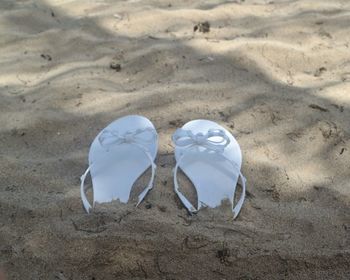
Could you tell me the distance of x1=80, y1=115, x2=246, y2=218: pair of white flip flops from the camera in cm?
151

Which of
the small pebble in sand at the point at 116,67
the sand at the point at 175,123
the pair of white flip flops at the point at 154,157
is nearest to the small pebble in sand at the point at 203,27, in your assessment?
the sand at the point at 175,123

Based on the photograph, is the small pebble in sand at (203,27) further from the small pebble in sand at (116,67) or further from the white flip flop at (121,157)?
the white flip flop at (121,157)

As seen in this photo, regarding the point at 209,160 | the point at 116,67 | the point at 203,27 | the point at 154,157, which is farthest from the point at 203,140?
the point at 203,27

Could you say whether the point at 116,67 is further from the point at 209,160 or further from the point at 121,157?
the point at 209,160

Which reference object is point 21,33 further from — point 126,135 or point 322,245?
point 322,245

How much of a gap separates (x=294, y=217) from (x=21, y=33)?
1608mm

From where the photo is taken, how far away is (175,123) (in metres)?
1.75

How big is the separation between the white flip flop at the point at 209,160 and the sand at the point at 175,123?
5 cm

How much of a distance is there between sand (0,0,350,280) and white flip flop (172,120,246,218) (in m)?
0.05

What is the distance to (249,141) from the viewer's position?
1.66 m

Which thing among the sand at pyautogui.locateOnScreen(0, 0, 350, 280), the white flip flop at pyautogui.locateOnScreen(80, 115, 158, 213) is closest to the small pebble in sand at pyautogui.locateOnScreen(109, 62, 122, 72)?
the sand at pyautogui.locateOnScreen(0, 0, 350, 280)

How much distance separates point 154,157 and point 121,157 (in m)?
0.12

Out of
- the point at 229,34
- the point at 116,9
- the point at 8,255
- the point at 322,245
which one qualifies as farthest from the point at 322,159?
the point at 116,9

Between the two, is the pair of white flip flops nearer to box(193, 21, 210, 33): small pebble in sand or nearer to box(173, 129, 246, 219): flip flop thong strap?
box(173, 129, 246, 219): flip flop thong strap
